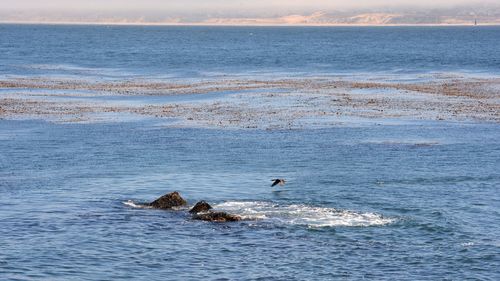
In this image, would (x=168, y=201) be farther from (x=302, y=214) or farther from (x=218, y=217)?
(x=302, y=214)

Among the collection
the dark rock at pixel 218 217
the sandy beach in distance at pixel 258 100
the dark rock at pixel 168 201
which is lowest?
the dark rock at pixel 218 217

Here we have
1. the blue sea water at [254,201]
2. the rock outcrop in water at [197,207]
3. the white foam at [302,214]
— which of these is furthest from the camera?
the rock outcrop in water at [197,207]

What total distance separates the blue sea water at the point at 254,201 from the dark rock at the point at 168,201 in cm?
66

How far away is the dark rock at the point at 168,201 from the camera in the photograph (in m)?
37.8

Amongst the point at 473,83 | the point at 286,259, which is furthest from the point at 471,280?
the point at 473,83

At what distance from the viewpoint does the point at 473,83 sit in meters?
93.6

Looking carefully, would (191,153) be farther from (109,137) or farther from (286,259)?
(286,259)

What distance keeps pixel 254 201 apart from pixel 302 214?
3.27 meters

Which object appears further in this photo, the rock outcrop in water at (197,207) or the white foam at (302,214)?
the rock outcrop in water at (197,207)

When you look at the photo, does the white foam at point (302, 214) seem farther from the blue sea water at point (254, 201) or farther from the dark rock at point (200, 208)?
the dark rock at point (200, 208)

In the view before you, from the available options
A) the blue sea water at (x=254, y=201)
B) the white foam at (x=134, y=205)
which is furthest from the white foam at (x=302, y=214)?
the white foam at (x=134, y=205)

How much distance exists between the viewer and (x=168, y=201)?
3794 cm

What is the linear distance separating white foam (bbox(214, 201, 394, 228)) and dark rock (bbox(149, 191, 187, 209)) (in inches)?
61.6

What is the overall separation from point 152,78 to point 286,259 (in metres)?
77.1
